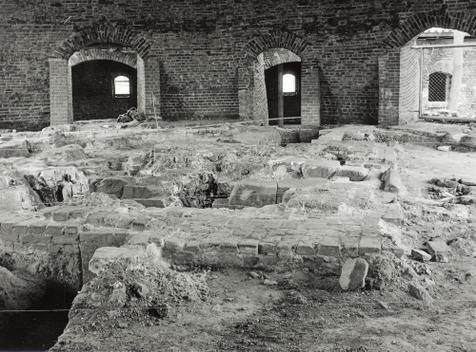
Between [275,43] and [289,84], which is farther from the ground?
[275,43]

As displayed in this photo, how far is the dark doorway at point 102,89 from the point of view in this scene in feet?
75.7

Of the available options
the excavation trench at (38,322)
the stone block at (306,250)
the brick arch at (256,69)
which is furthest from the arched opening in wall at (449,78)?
the excavation trench at (38,322)

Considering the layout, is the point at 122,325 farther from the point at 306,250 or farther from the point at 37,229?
the point at 37,229

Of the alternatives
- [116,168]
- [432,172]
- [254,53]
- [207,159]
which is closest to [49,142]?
[116,168]

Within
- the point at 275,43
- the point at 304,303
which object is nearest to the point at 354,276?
the point at 304,303

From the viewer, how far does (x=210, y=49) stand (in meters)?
16.9

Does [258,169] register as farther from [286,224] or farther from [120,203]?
[286,224]

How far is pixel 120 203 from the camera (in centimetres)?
715

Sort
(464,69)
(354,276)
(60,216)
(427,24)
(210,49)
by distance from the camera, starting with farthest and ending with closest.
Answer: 1. (464,69)
2. (210,49)
3. (427,24)
4. (60,216)
5. (354,276)

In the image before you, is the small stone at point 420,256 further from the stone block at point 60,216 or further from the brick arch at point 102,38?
the brick arch at point 102,38

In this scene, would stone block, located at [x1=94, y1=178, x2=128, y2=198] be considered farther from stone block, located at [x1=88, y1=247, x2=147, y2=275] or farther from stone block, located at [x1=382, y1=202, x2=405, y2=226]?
stone block, located at [x1=382, y1=202, x2=405, y2=226]

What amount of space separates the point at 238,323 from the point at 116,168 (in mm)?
6789

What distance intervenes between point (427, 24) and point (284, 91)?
9.62 metres

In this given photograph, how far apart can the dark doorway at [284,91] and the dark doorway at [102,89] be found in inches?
218
